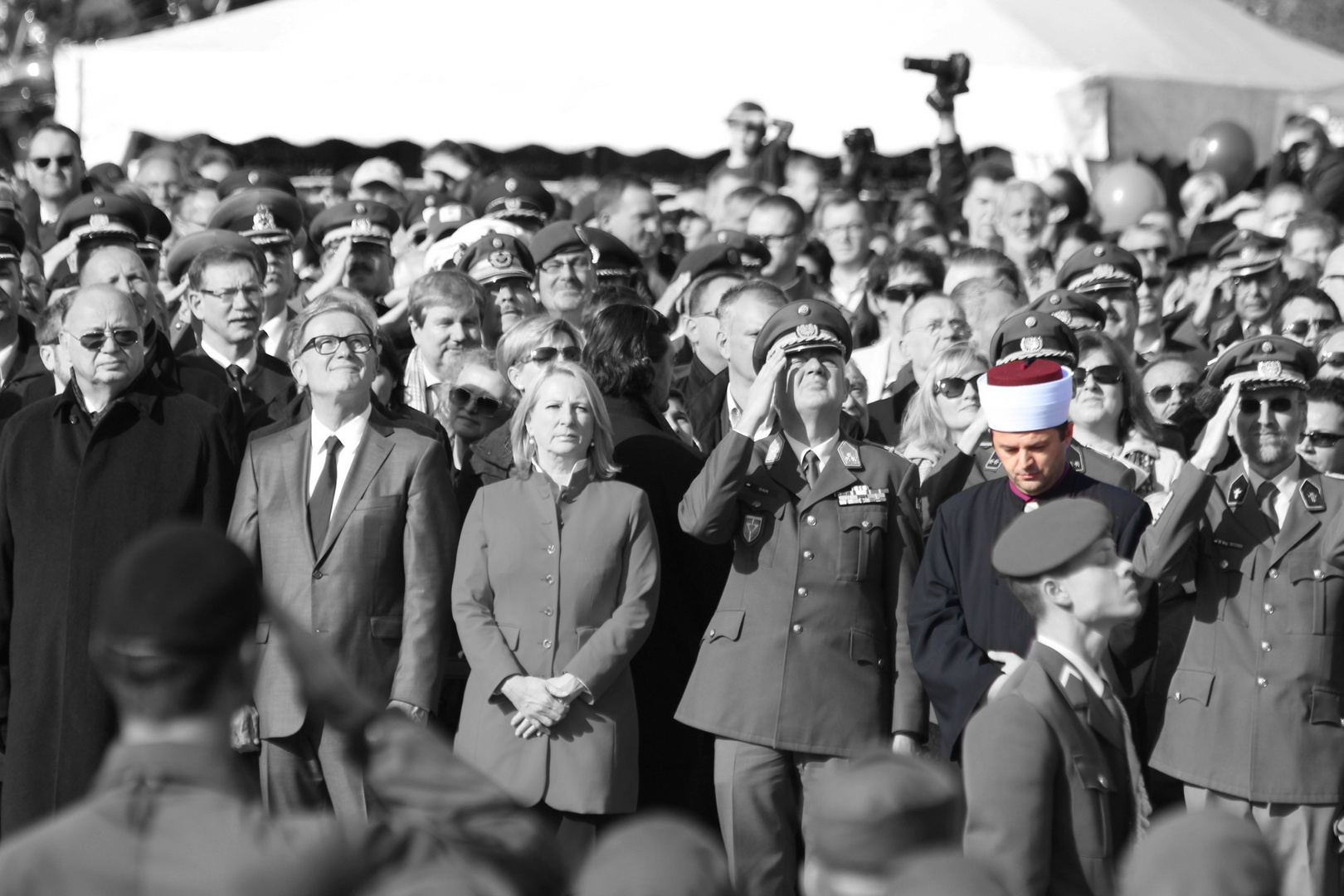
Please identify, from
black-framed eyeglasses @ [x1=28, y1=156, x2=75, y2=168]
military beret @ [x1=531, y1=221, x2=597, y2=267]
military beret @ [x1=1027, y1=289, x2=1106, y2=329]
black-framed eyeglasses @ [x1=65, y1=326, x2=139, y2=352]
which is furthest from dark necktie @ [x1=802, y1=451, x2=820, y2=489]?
black-framed eyeglasses @ [x1=28, y1=156, x2=75, y2=168]

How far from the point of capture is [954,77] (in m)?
12.0

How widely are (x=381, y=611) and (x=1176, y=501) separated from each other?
233 cm

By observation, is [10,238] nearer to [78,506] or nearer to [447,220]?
[447,220]

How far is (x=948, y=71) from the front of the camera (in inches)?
471

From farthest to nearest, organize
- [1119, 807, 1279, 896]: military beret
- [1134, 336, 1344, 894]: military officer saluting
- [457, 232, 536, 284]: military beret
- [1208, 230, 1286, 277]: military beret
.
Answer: [1208, 230, 1286, 277]: military beret → [457, 232, 536, 284]: military beret → [1134, 336, 1344, 894]: military officer saluting → [1119, 807, 1279, 896]: military beret

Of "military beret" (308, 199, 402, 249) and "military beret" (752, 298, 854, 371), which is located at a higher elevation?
"military beret" (752, 298, 854, 371)

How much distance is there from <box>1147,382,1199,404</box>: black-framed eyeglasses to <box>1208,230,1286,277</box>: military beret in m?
1.41

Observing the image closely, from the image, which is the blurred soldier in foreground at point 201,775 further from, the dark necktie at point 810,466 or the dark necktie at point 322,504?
the dark necktie at point 810,466

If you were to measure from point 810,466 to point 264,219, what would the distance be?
10.8ft

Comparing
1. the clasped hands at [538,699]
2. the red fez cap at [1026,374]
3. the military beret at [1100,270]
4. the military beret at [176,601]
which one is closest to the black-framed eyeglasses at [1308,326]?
the military beret at [1100,270]

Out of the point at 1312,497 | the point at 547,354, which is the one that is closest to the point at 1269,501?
the point at 1312,497

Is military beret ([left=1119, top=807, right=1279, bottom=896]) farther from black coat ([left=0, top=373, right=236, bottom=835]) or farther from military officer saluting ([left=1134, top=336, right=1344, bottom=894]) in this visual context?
black coat ([left=0, top=373, right=236, bottom=835])

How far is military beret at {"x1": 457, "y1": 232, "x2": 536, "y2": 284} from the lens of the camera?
745 centimetres

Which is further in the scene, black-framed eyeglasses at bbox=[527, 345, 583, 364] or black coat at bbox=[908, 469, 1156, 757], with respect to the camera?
black-framed eyeglasses at bbox=[527, 345, 583, 364]
